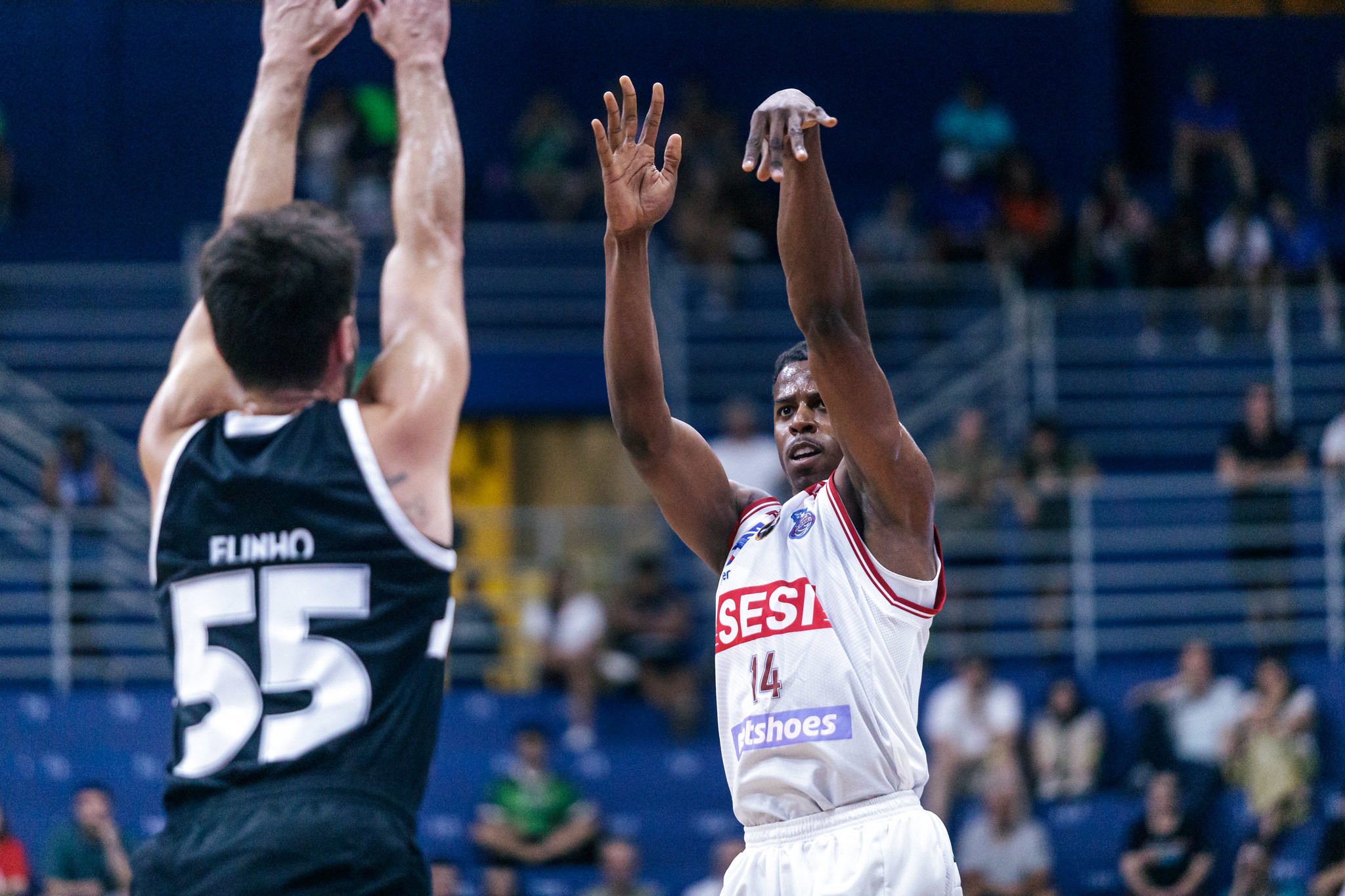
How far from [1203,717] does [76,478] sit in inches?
399

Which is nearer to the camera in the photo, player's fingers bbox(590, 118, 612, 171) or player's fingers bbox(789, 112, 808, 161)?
player's fingers bbox(789, 112, 808, 161)

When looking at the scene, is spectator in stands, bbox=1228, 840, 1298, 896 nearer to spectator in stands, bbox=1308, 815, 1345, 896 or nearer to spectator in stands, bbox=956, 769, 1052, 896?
spectator in stands, bbox=1308, 815, 1345, 896

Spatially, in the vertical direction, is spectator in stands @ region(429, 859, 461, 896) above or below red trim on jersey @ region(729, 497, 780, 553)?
below

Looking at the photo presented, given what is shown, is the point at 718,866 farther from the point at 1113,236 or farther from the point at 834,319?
the point at 1113,236

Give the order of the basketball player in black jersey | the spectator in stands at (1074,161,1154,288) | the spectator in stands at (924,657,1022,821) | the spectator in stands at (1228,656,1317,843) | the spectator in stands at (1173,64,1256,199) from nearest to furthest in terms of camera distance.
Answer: the basketball player in black jersey, the spectator in stands at (1228,656,1317,843), the spectator in stands at (924,657,1022,821), the spectator in stands at (1074,161,1154,288), the spectator in stands at (1173,64,1256,199)

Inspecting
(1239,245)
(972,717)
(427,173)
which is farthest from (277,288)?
(1239,245)

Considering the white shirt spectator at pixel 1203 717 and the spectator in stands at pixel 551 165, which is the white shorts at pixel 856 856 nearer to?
the white shirt spectator at pixel 1203 717

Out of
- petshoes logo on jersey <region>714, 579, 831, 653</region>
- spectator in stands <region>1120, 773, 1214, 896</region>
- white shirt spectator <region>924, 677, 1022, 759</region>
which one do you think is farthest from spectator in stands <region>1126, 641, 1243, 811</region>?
petshoes logo on jersey <region>714, 579, 831, 653</region>

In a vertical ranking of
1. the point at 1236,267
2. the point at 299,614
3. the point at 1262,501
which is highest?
the point at 1236,267

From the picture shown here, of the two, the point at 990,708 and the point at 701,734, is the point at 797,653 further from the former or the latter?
the point at 701,734

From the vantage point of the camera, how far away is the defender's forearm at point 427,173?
3898 millimetres

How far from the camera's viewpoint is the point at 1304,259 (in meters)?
19.2

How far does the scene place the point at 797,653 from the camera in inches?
200

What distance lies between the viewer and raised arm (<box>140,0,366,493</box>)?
3.75m
